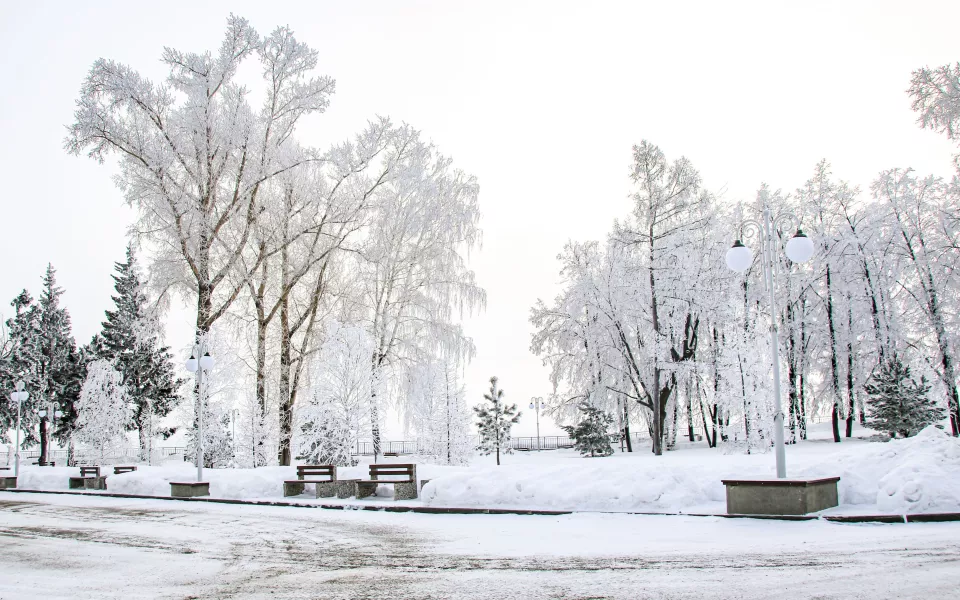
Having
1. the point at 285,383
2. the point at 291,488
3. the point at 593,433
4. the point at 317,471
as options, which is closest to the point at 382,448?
the point at 593,433

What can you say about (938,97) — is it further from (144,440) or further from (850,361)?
(144,440)

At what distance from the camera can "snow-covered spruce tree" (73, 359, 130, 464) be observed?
43.0 meters

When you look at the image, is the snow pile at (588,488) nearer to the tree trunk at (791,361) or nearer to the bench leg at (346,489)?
the bench leg at (346,489)

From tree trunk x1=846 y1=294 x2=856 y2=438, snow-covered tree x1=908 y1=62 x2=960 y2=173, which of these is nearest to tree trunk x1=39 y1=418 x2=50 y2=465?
tree trunk x1=846 y1=294 x2=856 y2=438

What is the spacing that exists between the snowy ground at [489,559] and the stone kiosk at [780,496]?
0.44 m

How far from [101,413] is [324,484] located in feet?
105

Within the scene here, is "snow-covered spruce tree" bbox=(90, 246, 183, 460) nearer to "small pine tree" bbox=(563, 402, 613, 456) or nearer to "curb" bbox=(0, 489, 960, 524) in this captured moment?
"small pine tree" bbox=(563, 402, 613, 456)

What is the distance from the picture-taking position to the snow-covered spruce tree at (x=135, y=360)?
47.9m

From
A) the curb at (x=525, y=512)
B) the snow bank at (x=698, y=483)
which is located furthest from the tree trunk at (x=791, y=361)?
the curb at (x=525, y=512)

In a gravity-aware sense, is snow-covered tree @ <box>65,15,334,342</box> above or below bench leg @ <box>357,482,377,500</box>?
above

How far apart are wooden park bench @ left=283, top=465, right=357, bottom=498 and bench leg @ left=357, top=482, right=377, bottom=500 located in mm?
247

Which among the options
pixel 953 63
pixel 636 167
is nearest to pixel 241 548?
pixel 953 63

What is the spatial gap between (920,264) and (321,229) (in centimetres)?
2759

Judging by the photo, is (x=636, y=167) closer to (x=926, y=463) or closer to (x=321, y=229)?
(x=321, y=229)
